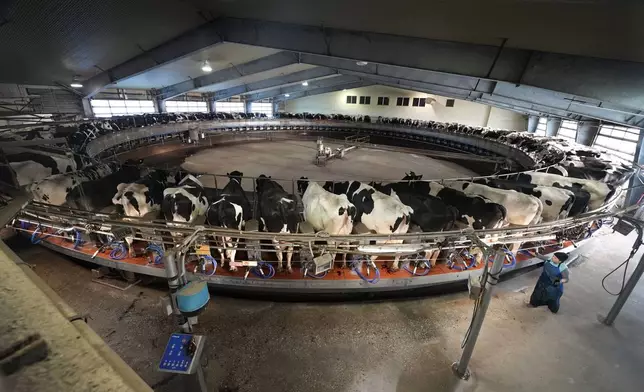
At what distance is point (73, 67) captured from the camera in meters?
11.8

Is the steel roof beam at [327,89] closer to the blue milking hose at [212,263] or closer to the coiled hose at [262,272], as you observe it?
the coiled hose at [262,272]

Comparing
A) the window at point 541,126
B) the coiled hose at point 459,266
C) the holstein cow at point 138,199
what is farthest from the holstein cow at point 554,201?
the window at point 541,126

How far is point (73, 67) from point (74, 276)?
10784 millimetres

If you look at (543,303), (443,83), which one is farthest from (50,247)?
(443,83)

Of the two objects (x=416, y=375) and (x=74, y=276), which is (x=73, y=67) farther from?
(x=416, y=375)

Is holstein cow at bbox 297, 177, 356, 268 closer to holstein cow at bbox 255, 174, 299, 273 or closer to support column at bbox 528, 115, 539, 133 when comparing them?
holstein cow at bbox 255, 174, 299, 273

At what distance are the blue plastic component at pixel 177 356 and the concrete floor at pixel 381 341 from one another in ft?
5.36

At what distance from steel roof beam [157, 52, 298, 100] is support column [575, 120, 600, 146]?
1587cm

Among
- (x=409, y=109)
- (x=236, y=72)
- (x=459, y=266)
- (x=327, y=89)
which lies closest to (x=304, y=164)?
(x=236, y=72)

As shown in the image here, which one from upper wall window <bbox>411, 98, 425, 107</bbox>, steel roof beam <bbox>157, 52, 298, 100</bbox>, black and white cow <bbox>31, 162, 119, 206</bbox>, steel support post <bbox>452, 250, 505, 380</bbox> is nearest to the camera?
steel support post <bbox>452, 250, 505, 380</bbox>

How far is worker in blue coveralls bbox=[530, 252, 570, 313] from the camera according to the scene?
16.2 ft

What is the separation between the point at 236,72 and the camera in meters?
15.8

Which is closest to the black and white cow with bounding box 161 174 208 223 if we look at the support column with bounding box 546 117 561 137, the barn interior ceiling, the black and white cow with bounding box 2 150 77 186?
the black and white cow with bounding box 2 150 77 186

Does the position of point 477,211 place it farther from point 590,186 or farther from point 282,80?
point 282,80
